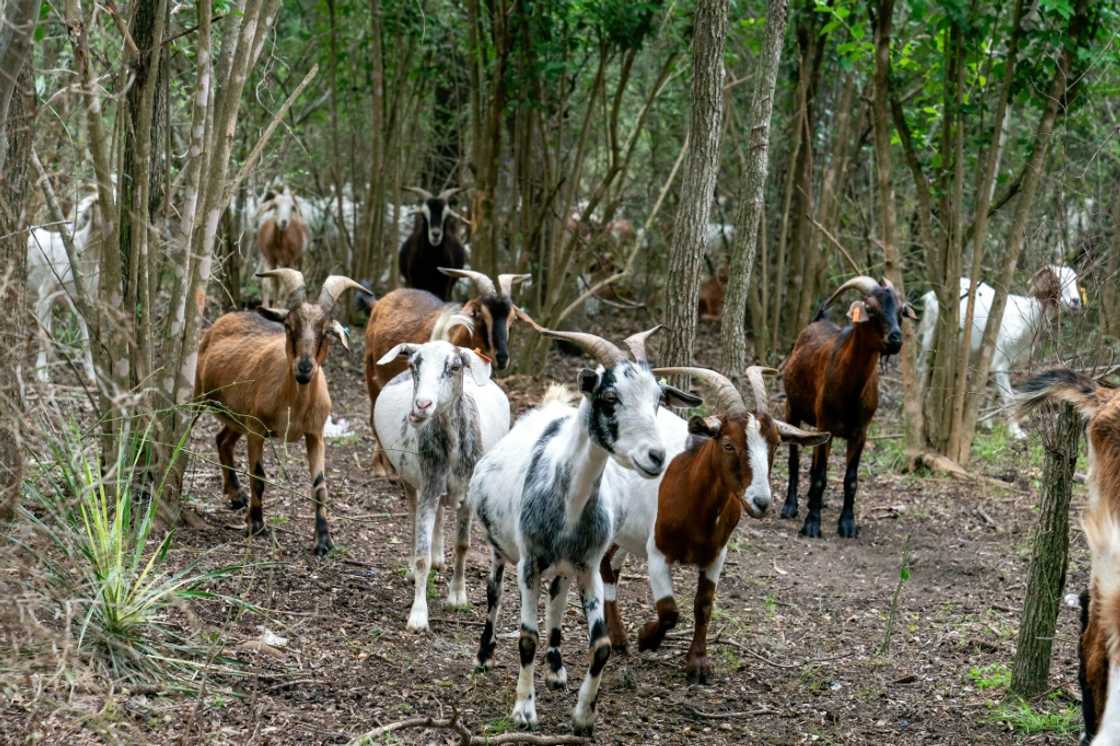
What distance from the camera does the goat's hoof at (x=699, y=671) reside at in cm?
653

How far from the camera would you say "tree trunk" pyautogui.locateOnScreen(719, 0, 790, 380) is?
917cm

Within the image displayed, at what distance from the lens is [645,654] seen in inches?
273

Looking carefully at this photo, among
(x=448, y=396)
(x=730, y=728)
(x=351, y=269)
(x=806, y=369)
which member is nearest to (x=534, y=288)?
(x=351, y=269)

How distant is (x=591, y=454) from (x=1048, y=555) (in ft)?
7.25

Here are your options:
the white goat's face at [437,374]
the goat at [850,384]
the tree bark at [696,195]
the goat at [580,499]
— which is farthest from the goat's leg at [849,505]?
the goat at [580,499]

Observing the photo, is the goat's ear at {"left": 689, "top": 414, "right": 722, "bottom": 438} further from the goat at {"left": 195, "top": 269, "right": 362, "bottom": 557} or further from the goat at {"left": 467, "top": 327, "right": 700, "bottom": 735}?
the goat at {"left": 195, "top": 269, "right": 362, "bottom": 557}

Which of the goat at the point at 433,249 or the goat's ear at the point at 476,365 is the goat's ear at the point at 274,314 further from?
the goat at the point at 433,249

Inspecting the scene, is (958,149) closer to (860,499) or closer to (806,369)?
(806,369)

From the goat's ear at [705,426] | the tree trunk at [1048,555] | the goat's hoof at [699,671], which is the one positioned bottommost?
the goat's hoof at [699,671]

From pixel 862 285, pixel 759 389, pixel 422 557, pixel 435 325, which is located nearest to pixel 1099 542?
pixel 759 389

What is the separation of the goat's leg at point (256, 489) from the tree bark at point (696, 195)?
2.64m

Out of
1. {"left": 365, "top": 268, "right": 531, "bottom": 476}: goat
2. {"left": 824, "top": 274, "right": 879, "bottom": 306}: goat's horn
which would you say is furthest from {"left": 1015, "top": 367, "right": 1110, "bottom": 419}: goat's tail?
{"left": 365, "top": 268, "right": 531, "bottom": 476}: goat

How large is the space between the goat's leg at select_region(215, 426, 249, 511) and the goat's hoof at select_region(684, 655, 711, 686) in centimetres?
351

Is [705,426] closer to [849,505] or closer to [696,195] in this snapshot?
[696,195]
